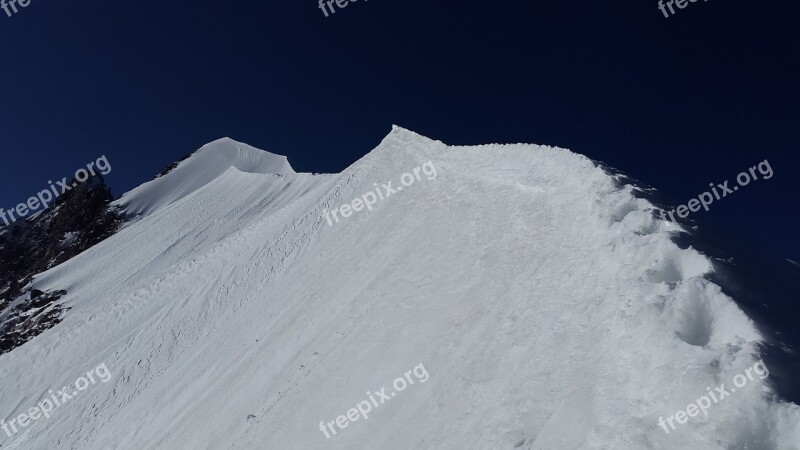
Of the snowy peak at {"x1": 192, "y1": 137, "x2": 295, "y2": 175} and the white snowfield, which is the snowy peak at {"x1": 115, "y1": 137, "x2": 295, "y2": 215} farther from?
the white snowfield

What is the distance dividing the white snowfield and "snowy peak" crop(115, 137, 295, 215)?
120 feet

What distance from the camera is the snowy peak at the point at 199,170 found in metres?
65.3

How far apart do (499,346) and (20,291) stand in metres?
51.4

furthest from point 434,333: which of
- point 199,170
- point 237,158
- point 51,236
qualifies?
point 51,236

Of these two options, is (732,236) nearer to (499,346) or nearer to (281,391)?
(499,346)

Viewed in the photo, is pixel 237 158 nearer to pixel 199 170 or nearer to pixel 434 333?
pixel 199 170

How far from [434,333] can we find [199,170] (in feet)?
223

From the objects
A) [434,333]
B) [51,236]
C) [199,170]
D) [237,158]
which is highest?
[51,236]

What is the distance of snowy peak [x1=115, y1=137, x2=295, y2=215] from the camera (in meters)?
65.3

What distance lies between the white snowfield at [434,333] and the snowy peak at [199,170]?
1444 inches

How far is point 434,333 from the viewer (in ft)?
37.4

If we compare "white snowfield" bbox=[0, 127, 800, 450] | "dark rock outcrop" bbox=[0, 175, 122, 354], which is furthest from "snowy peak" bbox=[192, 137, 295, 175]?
→ "white snowfield" bbox=[0, 127, 800, 450]

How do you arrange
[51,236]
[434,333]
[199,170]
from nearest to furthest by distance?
[434,333], [51,236], [199,170]

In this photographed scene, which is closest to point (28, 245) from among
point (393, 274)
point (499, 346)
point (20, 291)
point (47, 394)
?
point (20, 291)
